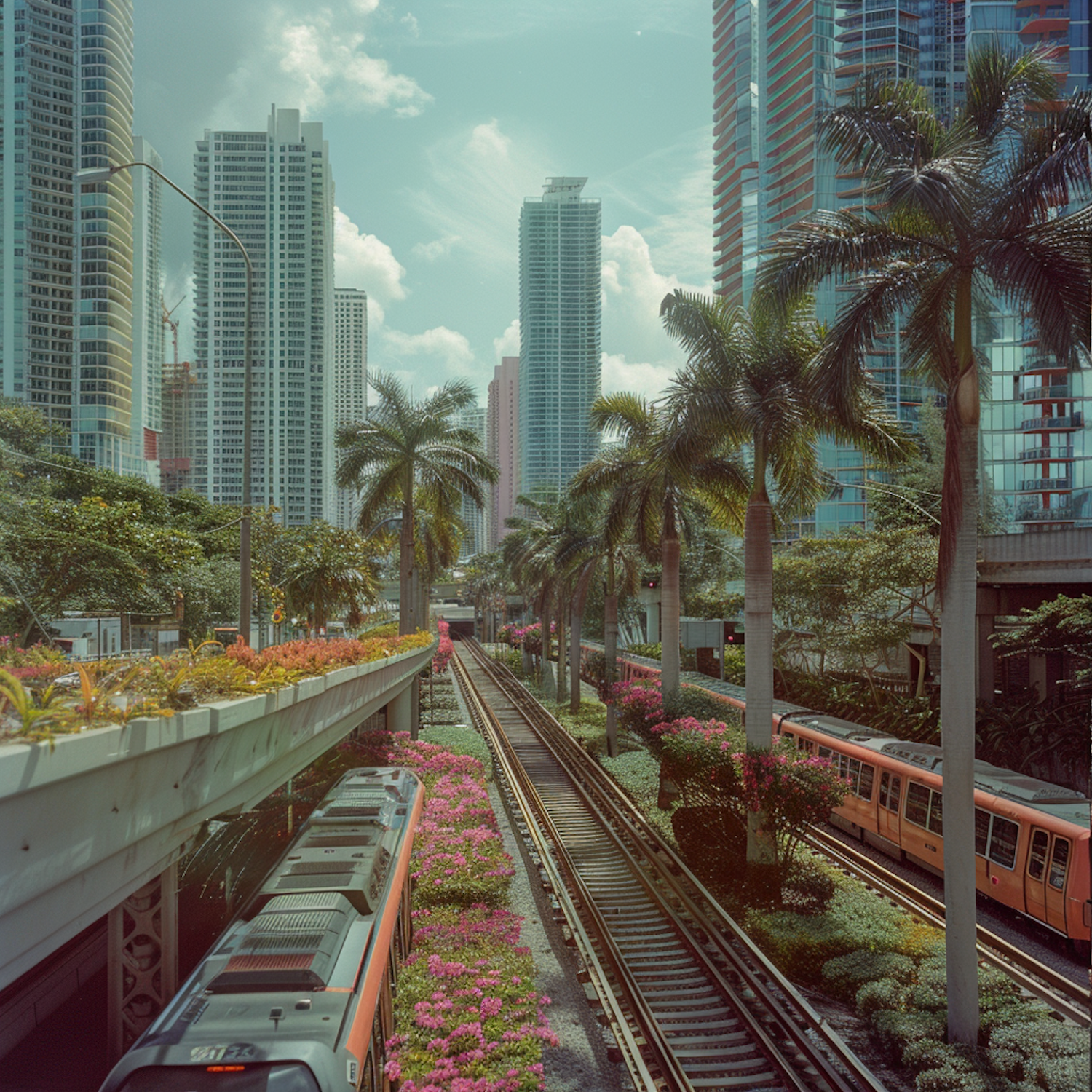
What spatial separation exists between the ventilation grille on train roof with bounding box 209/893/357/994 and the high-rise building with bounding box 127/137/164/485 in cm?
3090

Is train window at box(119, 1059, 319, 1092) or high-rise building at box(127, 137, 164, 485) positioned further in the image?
high-rise building at box(127, 137, 164, 485)

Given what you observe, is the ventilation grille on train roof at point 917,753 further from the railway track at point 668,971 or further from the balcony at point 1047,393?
the balcony at point 1047,393

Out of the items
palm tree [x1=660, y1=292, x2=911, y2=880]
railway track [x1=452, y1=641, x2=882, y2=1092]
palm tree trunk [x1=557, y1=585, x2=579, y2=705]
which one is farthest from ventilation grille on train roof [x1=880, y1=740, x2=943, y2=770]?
palm tree trunk [x1=557, y1=585, x2=579, y2=705]

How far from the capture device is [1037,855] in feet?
40.1

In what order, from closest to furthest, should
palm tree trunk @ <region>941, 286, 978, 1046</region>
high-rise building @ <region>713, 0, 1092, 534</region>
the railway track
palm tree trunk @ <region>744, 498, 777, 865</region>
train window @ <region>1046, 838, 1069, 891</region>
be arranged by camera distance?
the railway track → palm tree trunk @ <region>941, 286, 978, 1046</region> → train window @ <region>1046, 838, 1069, 891</region> → palm tree trunk @ <region>744, 498, 777, 865</region> → high-rise building @ <region>713, 0, 1092, 534</region>

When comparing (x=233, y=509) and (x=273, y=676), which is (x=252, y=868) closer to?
(x=273, y=676)

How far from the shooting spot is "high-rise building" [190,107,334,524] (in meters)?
30.7

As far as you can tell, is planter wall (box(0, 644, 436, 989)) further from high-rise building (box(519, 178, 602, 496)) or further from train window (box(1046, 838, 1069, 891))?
high-rise building (box(519, 178, 602, 496))

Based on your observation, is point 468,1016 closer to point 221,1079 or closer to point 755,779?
point 221,1079

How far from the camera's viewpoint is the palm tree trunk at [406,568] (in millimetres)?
30234

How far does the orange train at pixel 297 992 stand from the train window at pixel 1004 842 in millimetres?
9219

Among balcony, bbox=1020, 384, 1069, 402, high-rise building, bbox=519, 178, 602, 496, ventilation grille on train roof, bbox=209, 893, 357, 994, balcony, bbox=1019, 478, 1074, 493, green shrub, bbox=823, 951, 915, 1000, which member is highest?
high-rise building, bbox=519, 178, 602, 496

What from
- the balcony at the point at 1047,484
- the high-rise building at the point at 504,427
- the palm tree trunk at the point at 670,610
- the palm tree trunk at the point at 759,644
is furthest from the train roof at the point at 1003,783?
the high-rise building at the point at 504,427

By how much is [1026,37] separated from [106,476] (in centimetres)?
4908
